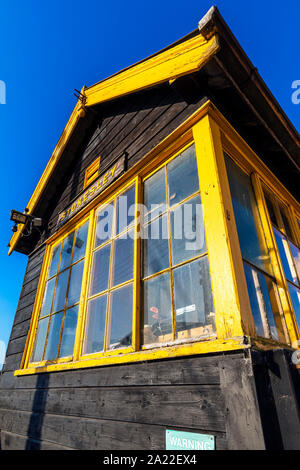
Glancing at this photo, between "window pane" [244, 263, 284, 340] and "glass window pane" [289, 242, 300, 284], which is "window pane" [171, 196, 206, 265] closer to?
"window pane" [244, 263, 284, 340]

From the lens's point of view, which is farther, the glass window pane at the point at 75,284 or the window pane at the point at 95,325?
the glass window pane at the point at 75,284

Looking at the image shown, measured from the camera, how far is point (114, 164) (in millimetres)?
3408

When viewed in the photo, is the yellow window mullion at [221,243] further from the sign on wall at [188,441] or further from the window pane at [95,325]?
the window pane at [95,325]

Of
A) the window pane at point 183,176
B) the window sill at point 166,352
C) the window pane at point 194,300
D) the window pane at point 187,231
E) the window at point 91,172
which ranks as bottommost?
the window sill at point 166,352

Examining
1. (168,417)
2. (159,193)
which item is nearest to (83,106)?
(159,193)

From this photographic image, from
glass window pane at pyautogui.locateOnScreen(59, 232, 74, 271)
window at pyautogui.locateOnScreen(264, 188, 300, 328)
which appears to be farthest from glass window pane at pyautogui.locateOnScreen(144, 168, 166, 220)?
glass window pane at pyautogui.locateOnScreen(59, 232, 74, 271)

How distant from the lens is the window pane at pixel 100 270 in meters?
2.82

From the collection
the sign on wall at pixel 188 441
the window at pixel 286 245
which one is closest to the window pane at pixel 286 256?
the window at pixel 286 245

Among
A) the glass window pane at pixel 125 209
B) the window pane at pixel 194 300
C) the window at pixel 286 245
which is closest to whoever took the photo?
the window pane at pixel 194 300

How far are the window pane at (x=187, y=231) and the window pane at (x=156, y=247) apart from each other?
0.30ft

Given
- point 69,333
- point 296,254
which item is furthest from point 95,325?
point 296,254

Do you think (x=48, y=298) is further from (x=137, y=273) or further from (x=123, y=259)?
(x=137, y=273)

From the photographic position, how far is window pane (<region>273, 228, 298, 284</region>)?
2.50 metres
